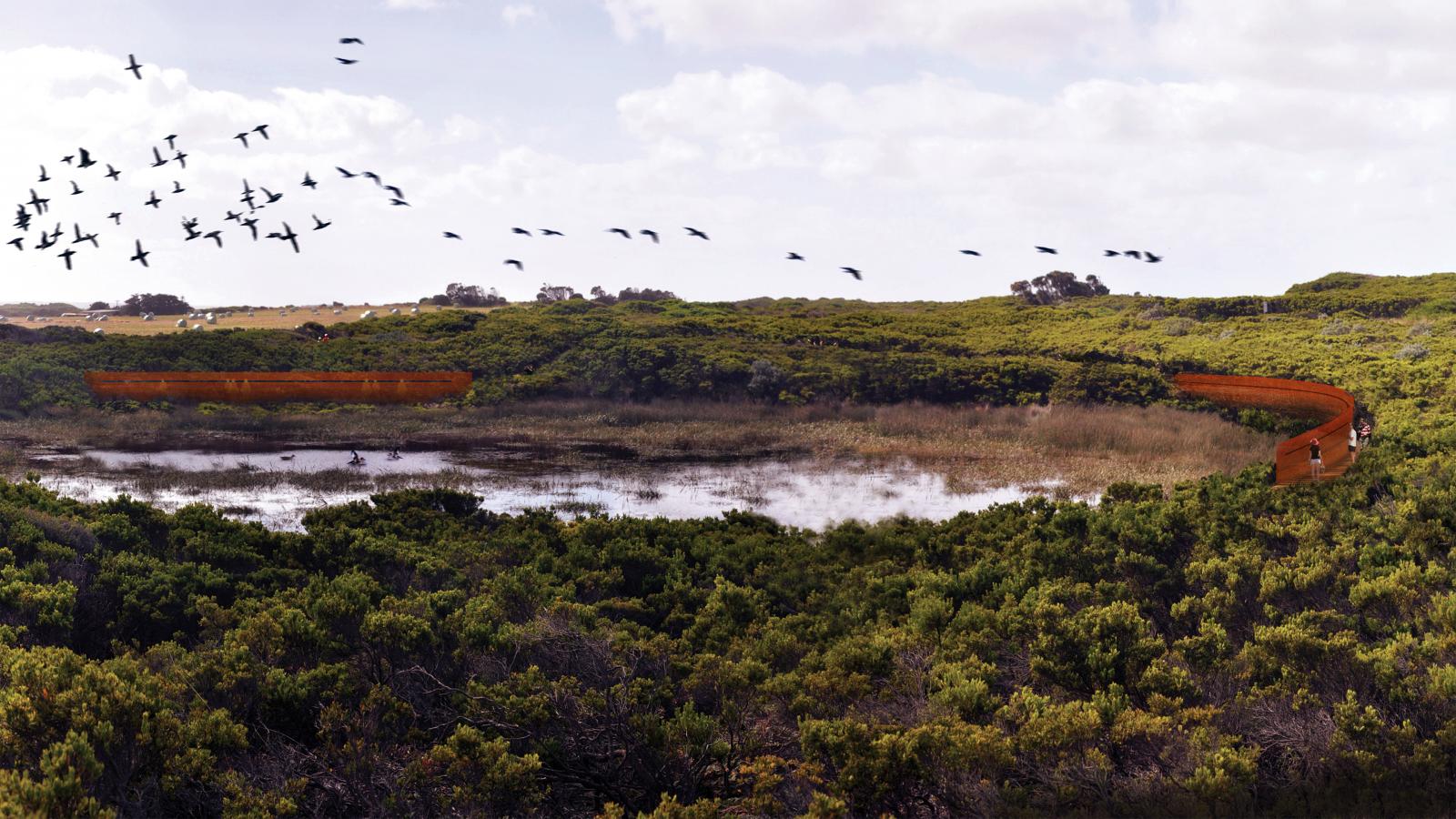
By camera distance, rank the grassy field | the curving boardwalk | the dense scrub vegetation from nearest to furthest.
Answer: the dense scrub vegetation, the curving boardwalk, the grassy field

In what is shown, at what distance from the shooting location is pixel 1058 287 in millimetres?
80062

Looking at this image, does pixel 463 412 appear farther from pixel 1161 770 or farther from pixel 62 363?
pixel 1161 770

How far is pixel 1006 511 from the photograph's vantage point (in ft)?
60.8

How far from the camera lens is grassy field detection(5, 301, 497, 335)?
2510 inches

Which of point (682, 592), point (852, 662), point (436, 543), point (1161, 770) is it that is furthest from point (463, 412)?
point (1161, 770)

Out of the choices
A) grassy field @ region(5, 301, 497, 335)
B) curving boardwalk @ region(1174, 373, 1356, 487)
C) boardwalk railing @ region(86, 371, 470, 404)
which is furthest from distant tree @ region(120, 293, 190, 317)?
curving boardwalk @ region(1174, 373, 1356, 487)

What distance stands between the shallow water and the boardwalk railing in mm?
12132

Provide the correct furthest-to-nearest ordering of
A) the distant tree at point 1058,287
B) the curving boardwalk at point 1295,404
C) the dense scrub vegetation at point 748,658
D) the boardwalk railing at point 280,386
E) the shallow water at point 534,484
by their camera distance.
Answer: the distant tree at point 1058,287 < the boardwalk railing at point 280,386 < the shallow water at point 534,484 < the curving boardwalk at point 1295,404 < the dense scrub vegetation at point 748,658

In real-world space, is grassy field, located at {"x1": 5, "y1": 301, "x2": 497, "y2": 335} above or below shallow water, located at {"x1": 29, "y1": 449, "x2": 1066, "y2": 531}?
above

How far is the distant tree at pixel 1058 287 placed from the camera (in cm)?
7894

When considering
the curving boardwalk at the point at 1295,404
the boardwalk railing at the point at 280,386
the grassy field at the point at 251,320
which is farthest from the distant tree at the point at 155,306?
the curving boardwalk at the point at 1295,404

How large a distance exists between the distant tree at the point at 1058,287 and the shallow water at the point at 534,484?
5373cm

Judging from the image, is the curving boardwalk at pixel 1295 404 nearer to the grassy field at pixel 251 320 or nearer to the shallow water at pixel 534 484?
the shallow water at pixel 534 484

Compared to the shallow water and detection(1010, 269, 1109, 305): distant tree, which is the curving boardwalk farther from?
detection(1010, 269, 1109, 305): distant tree
